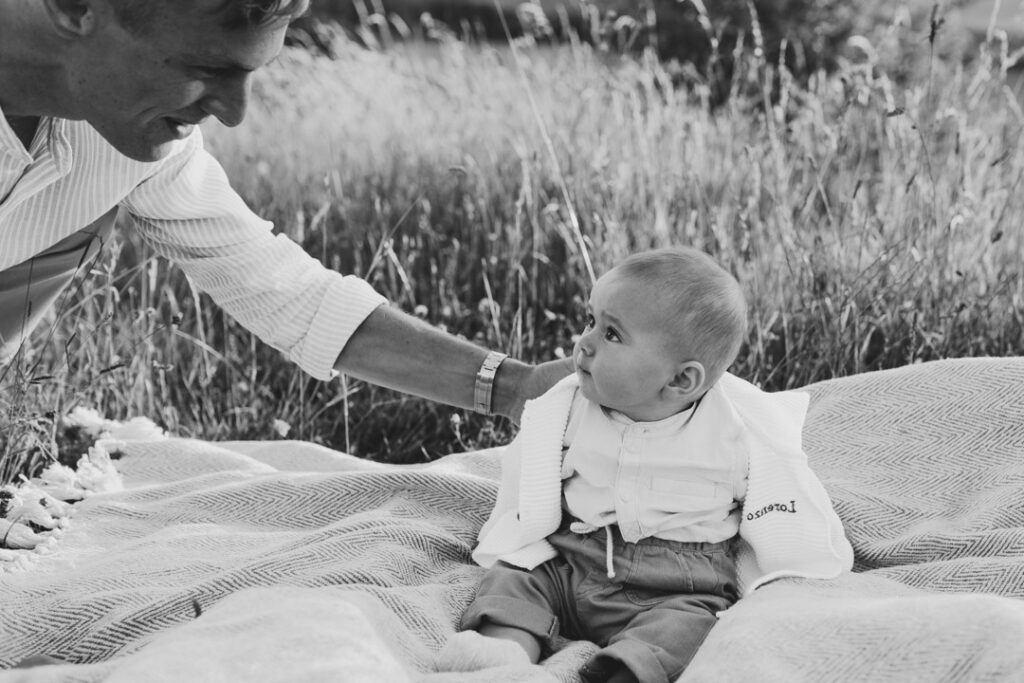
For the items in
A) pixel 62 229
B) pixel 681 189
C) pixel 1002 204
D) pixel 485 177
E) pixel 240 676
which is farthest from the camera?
pixel 485 177

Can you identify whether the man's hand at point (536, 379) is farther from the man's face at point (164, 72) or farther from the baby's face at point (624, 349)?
the man's face at point (164, 72)

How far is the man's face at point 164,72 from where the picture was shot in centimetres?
223

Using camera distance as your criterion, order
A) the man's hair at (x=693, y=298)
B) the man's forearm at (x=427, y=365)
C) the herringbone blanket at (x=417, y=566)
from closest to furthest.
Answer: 1. the herringbone blanket at (x=417, y=566)
2. the man's hair at (x=693, y=298)
3. the man's forearm at (x=427, y=365)

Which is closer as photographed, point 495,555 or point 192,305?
point 495,555

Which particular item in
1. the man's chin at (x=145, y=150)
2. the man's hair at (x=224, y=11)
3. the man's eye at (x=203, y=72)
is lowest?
the man's chin at (x=145, y=150)

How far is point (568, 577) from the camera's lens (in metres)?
2.50

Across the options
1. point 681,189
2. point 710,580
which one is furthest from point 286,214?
point 710,580

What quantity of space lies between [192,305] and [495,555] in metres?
2.24

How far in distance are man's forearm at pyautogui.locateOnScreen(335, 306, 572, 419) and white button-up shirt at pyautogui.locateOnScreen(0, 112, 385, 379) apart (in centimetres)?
4

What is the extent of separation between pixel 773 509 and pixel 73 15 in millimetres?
1585

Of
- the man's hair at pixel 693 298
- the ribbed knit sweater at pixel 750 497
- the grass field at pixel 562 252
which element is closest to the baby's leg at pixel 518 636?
the ribbed knit sweater at pixel 750 497

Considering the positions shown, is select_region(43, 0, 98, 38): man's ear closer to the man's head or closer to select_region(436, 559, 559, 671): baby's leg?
the man's head

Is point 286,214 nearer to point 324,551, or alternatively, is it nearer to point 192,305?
point 192,305

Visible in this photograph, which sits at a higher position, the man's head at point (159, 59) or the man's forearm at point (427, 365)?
the man's head at point (159, 59)
